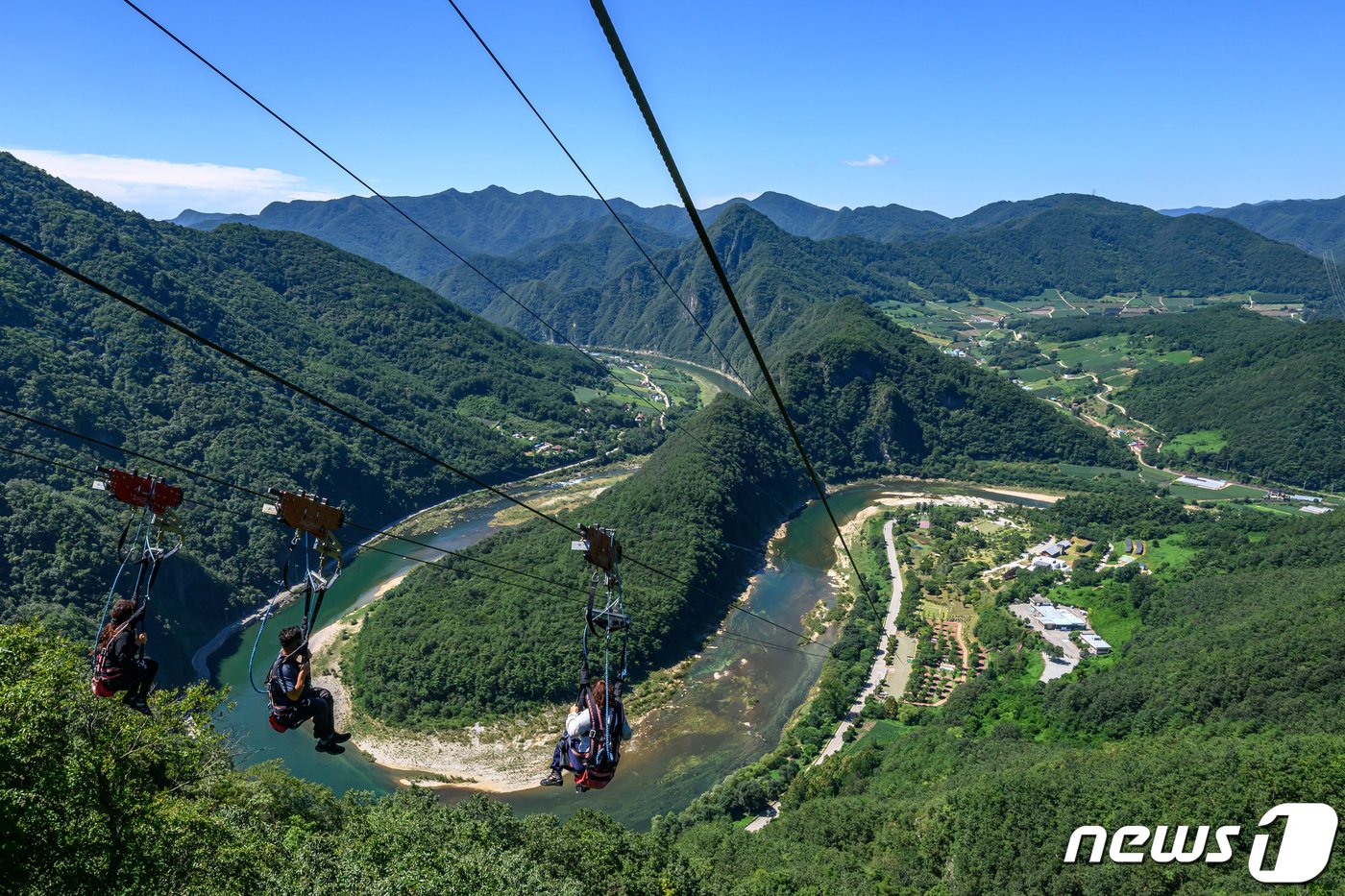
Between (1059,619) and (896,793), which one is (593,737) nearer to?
(896,793)

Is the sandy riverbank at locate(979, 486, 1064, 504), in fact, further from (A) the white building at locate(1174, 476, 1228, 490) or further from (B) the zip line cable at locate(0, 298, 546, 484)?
(B) the zip line cable at locate(0, 298, 546, 484)

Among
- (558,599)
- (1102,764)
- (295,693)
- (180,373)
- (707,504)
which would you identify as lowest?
(558,599)

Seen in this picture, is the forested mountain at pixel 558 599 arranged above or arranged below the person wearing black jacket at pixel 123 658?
below

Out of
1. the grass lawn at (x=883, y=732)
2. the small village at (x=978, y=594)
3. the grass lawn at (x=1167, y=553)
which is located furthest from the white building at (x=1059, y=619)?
the grass lawn at (x=883, y=732)

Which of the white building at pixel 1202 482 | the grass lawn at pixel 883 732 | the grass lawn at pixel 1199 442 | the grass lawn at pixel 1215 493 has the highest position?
the grass lawn at pixel 1199 442

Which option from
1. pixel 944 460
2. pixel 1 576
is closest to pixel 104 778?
pixel 1 576

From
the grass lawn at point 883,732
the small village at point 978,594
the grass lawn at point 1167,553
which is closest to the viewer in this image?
the grass lawn at point 883,732

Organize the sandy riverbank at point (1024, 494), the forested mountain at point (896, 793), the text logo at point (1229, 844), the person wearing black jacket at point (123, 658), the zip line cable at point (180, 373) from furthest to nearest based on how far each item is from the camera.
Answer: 1. the sandy riverbank at point (1024, 494)
2. the zip line cable at point (180, 373)
3. the text logo at point (1229, 844)
4. the forested mountain at point (896, 793)
5. the person wearing black jacket at point (123, 658)

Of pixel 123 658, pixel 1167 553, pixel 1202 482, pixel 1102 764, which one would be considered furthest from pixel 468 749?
pixel 1202 482

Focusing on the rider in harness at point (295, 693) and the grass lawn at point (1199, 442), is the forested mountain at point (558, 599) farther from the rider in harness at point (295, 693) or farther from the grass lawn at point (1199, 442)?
the grass lawn at point (1199, 442)
